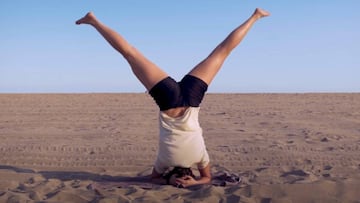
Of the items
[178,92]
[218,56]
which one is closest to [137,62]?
[178,92]

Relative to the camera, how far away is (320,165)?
7.34m

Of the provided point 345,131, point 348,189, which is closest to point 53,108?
point 345,131

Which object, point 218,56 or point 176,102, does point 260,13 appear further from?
point 176,102

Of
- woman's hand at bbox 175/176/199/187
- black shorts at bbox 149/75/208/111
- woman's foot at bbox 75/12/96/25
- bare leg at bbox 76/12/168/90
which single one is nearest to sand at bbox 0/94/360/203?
woman's hand at bbox 175/176/199/187

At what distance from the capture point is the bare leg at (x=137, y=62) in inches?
220

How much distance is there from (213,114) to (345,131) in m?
4.93

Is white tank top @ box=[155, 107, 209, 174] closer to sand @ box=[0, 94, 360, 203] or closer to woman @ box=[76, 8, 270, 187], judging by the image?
woman @ box=[76, 8, 270, 187]

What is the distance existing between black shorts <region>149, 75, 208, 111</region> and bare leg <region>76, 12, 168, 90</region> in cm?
9

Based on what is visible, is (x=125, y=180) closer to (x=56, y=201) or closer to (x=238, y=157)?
(x=56, y=201)

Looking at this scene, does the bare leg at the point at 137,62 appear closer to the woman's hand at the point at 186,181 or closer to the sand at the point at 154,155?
the woman's hand at the point at 186,181

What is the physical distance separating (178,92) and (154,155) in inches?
115

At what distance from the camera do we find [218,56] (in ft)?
19.4

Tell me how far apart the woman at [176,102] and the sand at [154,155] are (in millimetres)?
341

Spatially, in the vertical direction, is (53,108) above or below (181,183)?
above
